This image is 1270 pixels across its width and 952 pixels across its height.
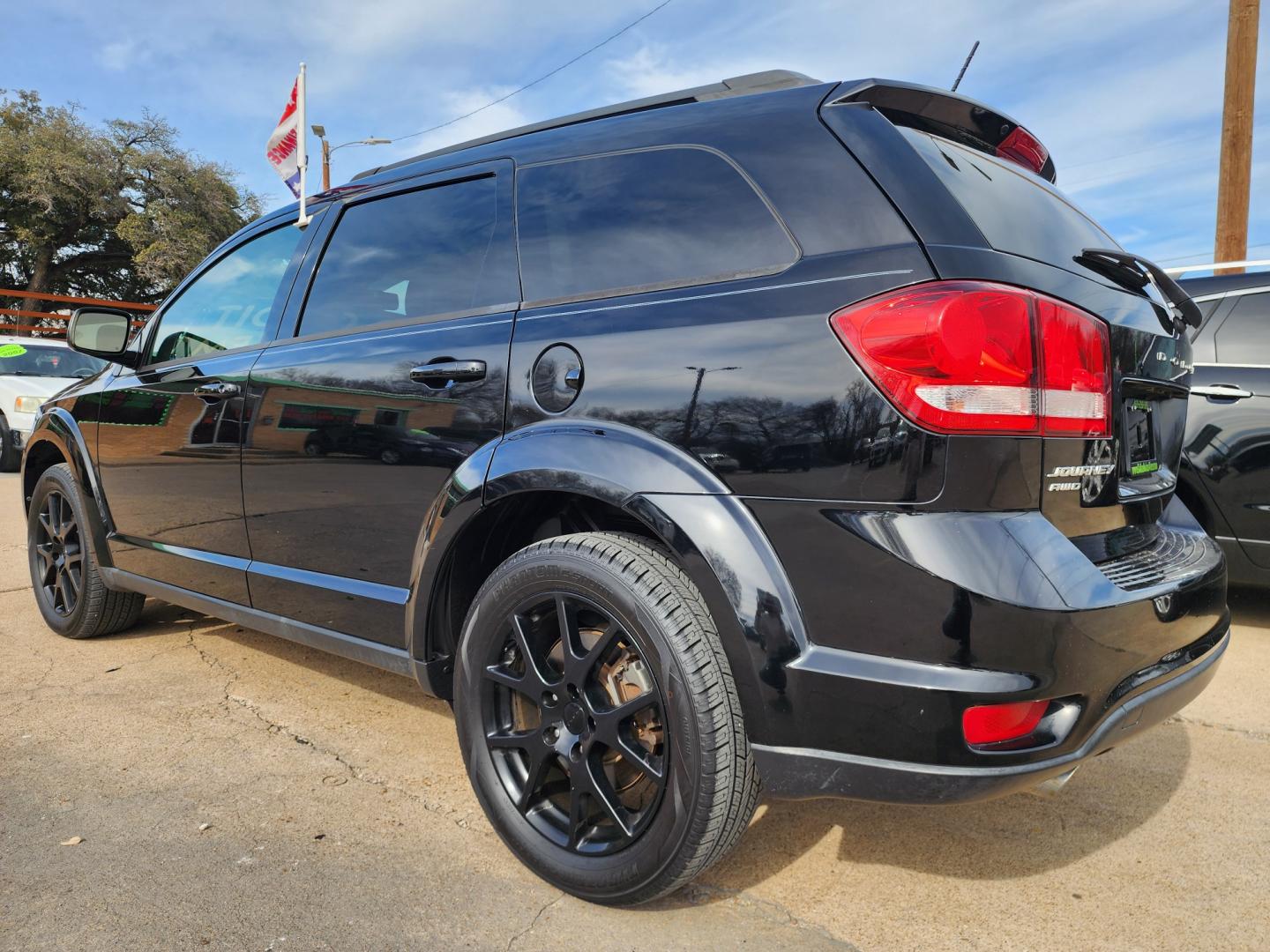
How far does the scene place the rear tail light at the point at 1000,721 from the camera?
62.5 inches

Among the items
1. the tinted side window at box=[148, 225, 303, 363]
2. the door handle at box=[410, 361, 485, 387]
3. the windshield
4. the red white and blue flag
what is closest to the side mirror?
the tinted side window at box=[148, 225, 303, 363]

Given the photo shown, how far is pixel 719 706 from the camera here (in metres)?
1.77

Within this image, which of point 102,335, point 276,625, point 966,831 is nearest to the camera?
point 966,831

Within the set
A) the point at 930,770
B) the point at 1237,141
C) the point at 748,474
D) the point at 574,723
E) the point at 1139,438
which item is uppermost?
the point at 1237,141

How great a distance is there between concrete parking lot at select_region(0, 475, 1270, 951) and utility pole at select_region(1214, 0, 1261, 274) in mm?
6905

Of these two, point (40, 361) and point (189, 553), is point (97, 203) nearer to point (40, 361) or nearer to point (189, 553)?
point (40, 361)

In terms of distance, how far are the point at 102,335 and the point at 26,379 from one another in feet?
30.6

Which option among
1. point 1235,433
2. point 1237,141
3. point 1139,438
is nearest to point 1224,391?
point 1235,433

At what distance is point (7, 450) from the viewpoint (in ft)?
36.2

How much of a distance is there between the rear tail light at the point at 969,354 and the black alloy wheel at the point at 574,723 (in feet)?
2.40

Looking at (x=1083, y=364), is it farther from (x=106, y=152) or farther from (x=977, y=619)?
(x=106, y=152)

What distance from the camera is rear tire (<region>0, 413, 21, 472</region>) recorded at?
11.0 metres

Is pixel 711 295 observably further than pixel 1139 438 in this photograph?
No

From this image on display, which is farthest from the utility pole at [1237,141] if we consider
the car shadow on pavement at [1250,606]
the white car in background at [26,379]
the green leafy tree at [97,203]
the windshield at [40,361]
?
the green leafy tree at [97,203]
